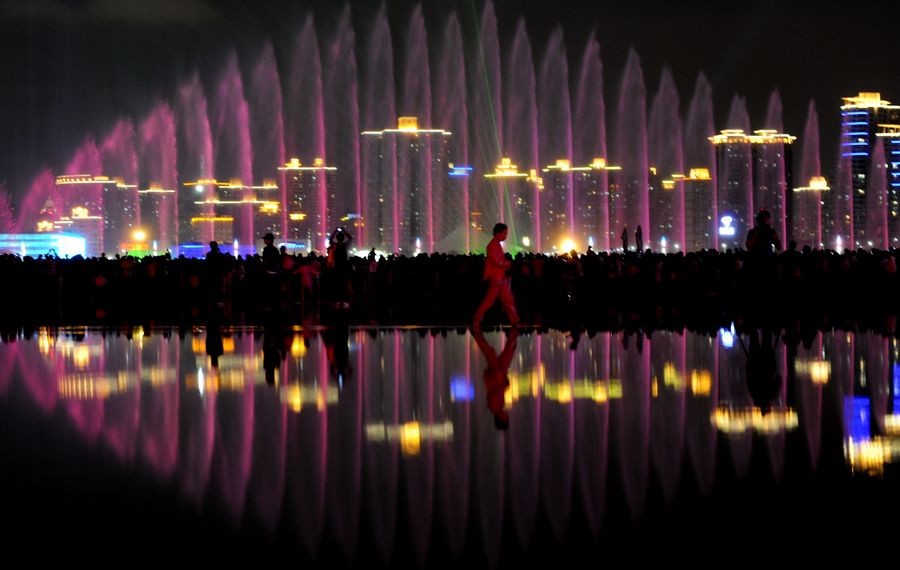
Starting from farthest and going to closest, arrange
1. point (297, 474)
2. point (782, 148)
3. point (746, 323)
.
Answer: point (782, 148), point (746, 323), point (297, 474)

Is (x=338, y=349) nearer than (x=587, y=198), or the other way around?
(x=338, y=349)

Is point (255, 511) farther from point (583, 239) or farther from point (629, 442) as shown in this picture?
point (583, 239)

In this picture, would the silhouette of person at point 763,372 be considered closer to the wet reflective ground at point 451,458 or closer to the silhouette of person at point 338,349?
the wet reflective ground at point 451,458

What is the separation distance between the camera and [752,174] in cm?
8525

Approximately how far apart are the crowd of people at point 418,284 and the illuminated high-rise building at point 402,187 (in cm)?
2874

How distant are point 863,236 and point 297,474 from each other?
10902 cm

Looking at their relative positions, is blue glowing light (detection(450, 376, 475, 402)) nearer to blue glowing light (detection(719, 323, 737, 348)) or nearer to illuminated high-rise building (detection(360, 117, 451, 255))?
blue glowing light (detection(719, 323, 737, 348))

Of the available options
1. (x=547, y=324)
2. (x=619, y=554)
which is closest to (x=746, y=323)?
(x=547, y=324)

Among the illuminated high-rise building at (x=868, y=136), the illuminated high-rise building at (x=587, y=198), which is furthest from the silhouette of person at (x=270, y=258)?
the illuminated high-rise building at (x=868, y=136)

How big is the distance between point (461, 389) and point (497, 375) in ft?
3.97

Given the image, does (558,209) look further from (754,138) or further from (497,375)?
(497,375)

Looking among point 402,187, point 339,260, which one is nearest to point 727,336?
point 339,260

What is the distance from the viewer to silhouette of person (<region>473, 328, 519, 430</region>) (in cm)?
948

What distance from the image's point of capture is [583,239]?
9256 cm
